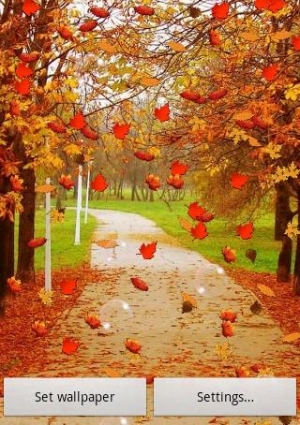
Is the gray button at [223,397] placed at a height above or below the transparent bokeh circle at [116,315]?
above

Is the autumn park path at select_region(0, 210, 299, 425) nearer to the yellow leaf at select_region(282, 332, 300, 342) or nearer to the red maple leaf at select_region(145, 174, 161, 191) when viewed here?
the yellow leaf at select_region(282, 332, 300, 342)

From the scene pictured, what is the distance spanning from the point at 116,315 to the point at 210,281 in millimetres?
6318

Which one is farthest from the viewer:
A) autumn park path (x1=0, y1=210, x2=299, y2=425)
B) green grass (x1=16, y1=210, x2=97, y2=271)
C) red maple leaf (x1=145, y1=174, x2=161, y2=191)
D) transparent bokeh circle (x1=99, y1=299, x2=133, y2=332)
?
green grass (x1=16, y1=210, x2=97, y2=271)

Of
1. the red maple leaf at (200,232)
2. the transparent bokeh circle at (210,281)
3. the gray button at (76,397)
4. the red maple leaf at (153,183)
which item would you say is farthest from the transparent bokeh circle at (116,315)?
the red maple leaf at (200,232)

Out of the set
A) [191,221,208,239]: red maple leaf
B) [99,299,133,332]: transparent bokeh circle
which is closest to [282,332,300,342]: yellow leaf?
[191,221,208,239]: red maple leaf

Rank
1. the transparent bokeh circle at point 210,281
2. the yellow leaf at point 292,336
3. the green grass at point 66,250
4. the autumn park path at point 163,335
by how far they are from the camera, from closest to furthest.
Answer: the yellow leaf at point 292,336 → the autumn park path at point 163,335 → the transparent bokeh circle at point 210,281 → the green grass at point 66,250

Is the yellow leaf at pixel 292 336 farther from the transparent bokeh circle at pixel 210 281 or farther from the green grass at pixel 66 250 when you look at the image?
the green grass at pixel 66 250

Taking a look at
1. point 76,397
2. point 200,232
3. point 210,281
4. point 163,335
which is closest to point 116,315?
point 163,335

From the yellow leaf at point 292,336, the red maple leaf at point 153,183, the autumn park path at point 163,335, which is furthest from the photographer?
the autumn park path at point 163,335

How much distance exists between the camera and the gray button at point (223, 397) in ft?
18.6

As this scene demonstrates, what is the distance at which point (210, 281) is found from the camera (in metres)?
20.3

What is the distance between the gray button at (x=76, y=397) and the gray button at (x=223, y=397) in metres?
0.22

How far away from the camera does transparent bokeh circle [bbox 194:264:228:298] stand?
1809cm

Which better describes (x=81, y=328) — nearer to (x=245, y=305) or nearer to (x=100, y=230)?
(x=245, y=305)
